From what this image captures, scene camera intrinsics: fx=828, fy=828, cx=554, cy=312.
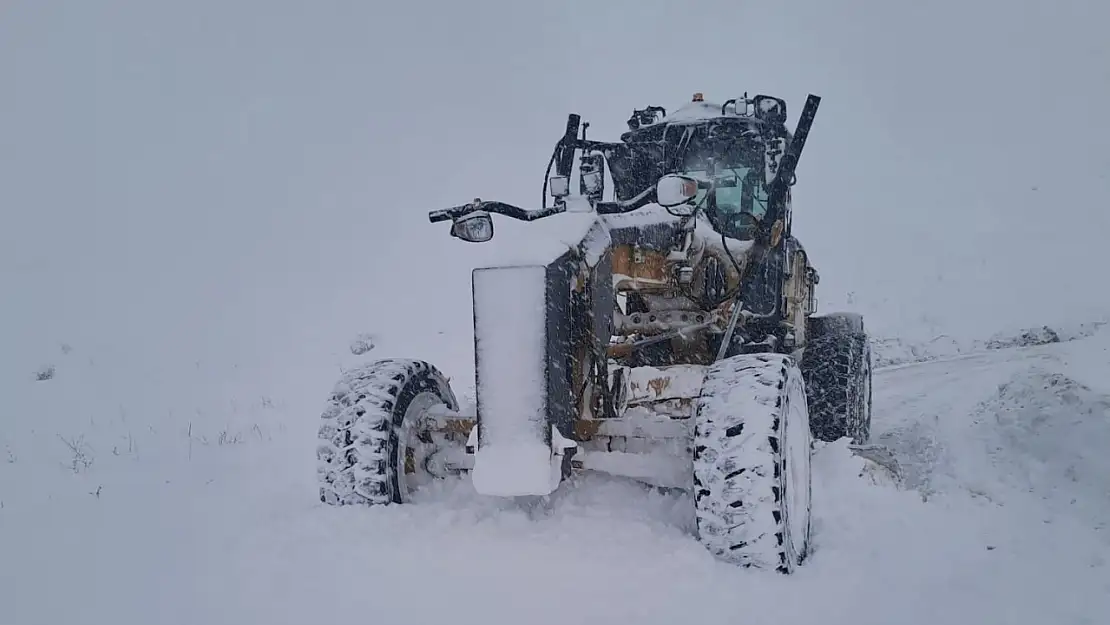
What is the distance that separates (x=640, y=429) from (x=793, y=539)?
0.87 m

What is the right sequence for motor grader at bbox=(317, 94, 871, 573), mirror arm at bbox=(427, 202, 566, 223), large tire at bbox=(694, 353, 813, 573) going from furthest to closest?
1. mirror arm at bbox=(427, 202, 566, 223)
2. motor grader at bbox=(317, 94, 871, 573)
3. large tire at bbox=(694, 353, 813, 573)

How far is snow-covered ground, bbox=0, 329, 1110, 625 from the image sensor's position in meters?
3.18

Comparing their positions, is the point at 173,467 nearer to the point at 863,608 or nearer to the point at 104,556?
the point at 104,556

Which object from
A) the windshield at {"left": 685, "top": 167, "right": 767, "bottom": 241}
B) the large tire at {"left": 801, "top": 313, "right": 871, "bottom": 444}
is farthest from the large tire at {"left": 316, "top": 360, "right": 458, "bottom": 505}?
the large tire at {"left": 801, "top": 313, "right": 871, "bottom": 444}

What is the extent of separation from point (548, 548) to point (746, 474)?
0.93m

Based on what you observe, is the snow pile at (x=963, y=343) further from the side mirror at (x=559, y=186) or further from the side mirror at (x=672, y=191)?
the side mirror at (x=672, y=191)

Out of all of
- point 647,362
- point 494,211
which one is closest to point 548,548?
point 494,211

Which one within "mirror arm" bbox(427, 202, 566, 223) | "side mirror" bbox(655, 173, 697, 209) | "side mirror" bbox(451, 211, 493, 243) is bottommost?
"side mirror" bbox(451, 211, 493, 243)

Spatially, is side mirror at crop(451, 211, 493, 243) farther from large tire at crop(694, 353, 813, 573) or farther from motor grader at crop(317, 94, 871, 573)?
large tire at crop(694, 353, 813, 573)

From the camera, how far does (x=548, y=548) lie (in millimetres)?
3615

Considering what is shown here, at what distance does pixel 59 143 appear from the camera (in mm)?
22531

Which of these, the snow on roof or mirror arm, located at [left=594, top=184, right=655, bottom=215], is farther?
the snow on roof

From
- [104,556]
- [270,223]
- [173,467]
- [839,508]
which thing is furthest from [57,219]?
[839,508]

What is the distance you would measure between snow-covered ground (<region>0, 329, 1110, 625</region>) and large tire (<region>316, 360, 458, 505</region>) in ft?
0.41
